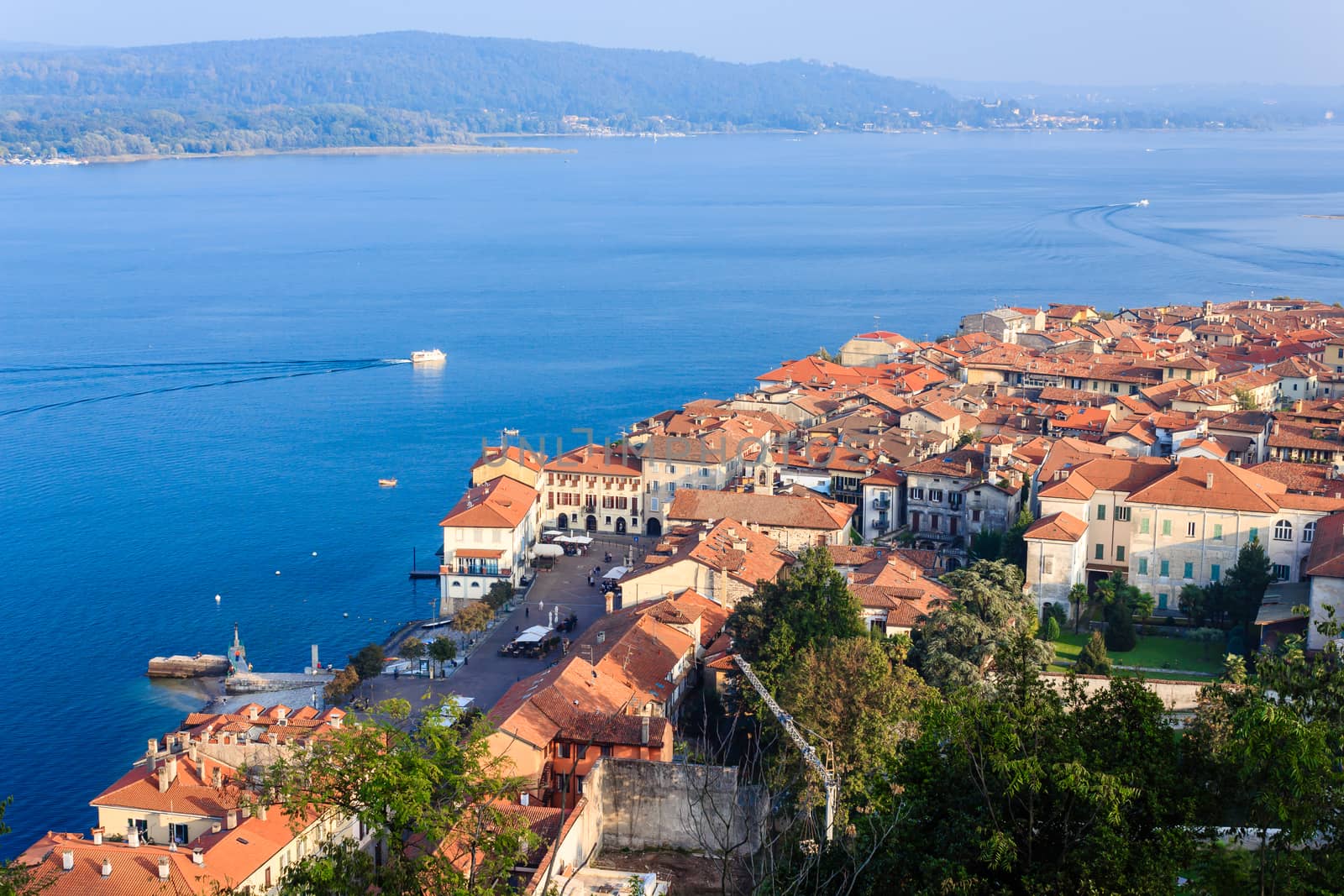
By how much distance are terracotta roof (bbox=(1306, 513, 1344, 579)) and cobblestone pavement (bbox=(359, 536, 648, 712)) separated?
14280 millimetres

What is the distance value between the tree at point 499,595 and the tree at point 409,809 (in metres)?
18.2

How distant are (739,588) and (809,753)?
38.0 ft

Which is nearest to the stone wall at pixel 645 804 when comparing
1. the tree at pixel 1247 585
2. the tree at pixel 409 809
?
the tree at pixel 409 809

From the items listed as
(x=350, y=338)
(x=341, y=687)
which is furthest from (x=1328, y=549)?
(x=350, y=338)

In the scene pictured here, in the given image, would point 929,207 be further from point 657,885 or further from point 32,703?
point 657,885

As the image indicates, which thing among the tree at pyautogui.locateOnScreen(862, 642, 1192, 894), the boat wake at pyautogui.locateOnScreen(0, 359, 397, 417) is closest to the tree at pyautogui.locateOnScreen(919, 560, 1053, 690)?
the tree at pyautogui.locateOnScreen(862, 642, 1192, 894)

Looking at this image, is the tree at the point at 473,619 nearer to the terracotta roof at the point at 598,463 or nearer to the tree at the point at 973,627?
the terracotta roof at the point at 598,463

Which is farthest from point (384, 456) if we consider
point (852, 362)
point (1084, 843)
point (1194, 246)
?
point (1194, 246)

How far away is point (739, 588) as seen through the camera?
2989cm

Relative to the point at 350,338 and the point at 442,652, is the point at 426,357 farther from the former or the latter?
the point at 442,652

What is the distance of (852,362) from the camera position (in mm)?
61000

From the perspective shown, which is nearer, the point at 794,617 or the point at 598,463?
the point at 794,617

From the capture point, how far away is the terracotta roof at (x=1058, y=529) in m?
29.9

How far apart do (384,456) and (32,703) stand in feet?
76.9
